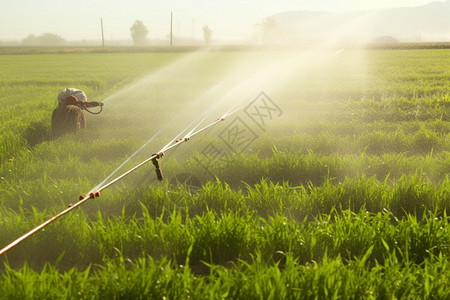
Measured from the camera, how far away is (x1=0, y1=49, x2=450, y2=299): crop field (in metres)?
2.01

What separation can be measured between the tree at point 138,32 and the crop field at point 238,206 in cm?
14534

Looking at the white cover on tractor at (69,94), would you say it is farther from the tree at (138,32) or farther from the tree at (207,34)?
the tree at (138,32)

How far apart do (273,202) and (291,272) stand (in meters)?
1.29

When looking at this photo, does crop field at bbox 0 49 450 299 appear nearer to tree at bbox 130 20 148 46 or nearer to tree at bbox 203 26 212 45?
tree at bbox 203 26 212 45

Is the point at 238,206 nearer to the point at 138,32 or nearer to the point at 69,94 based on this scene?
the point at 69,94

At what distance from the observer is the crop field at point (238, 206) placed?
Answer: 79.0 inches

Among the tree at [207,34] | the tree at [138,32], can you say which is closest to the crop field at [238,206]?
the tree at [207,34]

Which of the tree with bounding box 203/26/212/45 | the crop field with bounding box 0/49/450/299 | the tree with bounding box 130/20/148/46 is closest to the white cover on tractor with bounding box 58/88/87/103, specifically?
the crop field with bounding box 0/49/450/299

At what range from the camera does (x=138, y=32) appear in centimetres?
14400

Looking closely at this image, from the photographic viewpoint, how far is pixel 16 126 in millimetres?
6664

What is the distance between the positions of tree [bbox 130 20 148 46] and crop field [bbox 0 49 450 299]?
145335mm

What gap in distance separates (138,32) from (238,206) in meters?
152

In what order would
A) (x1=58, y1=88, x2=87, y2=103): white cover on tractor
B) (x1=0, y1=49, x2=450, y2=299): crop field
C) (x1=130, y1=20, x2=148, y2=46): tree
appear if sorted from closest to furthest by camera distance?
1. (x1=0, y1=49, x2=450, y2=299): crop field
2. (x1=58, y1=88, x2=87, y2=103): white cover on tractor
3. (x1=130, y1=20, x2=148, y2=46): tree

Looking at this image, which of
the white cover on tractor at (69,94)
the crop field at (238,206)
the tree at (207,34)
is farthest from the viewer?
the tree at (207,34)
